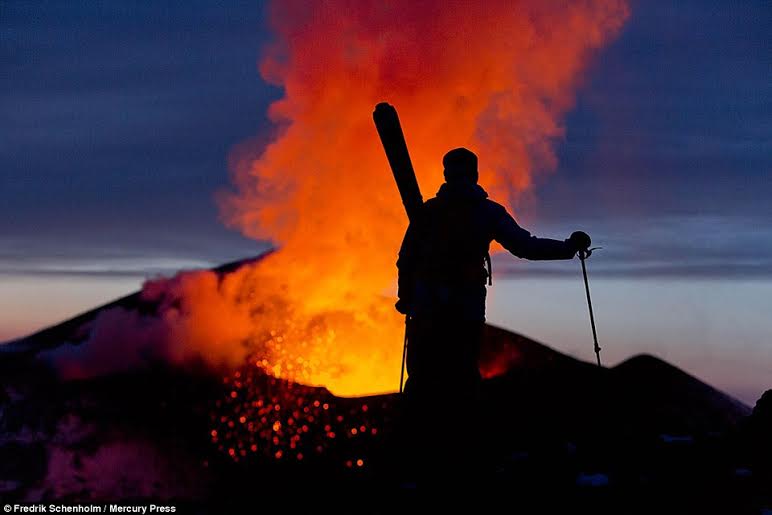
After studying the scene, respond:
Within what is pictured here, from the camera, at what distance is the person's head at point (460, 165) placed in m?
11.4

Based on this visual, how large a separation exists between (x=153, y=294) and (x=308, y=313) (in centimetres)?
291

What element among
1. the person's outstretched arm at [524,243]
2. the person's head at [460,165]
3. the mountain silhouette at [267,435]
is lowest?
the mountain silhouette at [267,435]

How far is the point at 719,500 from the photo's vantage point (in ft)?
35.8

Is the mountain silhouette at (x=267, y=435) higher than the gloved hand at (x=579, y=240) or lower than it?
lower

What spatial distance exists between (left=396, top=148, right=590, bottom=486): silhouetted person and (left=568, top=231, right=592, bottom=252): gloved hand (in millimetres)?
14

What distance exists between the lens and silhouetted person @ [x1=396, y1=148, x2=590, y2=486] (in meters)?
11.4

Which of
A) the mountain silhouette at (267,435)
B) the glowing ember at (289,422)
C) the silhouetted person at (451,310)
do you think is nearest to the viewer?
the silhouetted person at (451,310)

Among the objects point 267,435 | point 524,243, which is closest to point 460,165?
point 524,243

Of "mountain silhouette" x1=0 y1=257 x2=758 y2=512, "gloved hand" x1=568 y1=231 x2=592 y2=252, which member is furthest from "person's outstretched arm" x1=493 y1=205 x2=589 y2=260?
"mountain silhouette" x1=0 y1=257 x2=758 y2=512

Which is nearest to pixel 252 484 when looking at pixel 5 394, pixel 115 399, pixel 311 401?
pixel 311 401

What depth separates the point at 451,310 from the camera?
11453mm

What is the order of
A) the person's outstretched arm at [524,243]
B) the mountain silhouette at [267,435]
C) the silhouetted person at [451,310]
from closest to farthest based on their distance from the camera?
the person's outstretched arm at [524,243] → the silhouetted person at [451,310] → the mountain silhouette at [267,435]

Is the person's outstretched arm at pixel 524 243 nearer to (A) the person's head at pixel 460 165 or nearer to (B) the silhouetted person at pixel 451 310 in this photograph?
(B) the silhouetted person at pixel 451 310

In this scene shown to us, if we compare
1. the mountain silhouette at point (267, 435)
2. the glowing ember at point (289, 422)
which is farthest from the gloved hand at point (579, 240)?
the glowing ember at point (289, 422)
